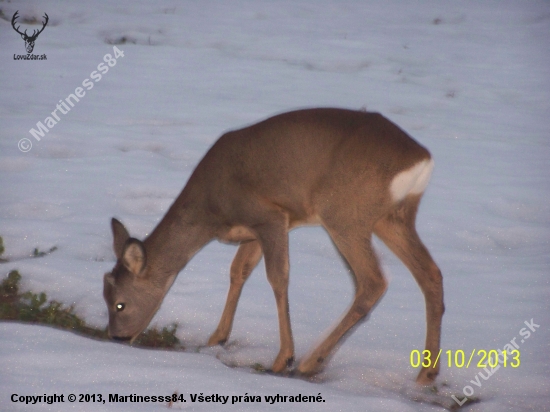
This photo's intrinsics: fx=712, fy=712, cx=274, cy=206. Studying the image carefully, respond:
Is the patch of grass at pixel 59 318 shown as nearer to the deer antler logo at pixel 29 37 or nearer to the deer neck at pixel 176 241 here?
the deer neck at pixel 176 241

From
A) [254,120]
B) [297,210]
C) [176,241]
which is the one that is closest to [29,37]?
[254,120]

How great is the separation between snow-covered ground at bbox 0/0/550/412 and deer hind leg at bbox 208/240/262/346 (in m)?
0.15

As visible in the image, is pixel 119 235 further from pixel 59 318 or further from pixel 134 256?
pixel 59 318

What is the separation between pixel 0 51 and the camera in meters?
Answer: 14.1

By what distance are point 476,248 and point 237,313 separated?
321cm

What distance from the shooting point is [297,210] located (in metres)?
5.10

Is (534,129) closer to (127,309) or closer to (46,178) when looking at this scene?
(46,178)

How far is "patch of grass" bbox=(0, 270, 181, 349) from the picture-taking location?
17.9 ft

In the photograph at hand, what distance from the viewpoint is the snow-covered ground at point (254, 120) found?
15.3 ft

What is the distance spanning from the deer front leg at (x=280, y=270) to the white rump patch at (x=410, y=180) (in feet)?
2.68

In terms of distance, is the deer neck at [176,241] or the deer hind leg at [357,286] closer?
the deer hind leg at [357,286]

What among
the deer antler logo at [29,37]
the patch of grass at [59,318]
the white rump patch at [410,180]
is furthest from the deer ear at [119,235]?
the deer antler logo at [29,37]

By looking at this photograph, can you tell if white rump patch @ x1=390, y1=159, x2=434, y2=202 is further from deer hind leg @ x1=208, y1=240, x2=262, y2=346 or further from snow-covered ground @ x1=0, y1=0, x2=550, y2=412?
deer hind leg @ x1=208, y1=240, x2=262, y2=346
